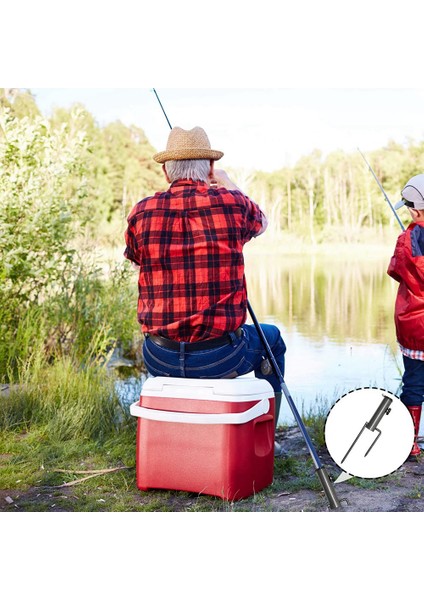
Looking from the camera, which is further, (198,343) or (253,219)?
(253,219)

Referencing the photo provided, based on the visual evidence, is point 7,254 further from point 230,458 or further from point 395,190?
point 395,190

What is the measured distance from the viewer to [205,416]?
284 centimetres

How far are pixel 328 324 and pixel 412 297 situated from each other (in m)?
4.64

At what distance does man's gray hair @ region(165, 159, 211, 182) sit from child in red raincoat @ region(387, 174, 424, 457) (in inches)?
34.1

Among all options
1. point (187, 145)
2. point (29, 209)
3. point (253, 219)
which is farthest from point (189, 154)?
point (29, 209)

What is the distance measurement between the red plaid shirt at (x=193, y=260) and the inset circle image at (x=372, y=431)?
0.61 m

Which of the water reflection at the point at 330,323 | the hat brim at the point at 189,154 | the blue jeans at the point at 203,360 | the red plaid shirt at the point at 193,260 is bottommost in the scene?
the water reflection at the point at 330,323

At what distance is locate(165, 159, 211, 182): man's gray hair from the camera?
303 centimetres

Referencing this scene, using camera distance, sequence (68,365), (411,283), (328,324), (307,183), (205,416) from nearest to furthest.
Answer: (205,416), (411,283), (68,365), (328,324), (307,183)

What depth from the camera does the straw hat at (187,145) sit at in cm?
301

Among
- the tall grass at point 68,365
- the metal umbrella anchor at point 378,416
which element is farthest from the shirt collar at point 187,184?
the tall grass at point 68,365

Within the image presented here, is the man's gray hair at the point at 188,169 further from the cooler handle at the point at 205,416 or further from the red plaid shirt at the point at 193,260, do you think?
the cooler handle at the point at 205,416

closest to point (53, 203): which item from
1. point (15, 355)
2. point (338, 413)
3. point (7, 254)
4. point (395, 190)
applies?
point (7, 254)

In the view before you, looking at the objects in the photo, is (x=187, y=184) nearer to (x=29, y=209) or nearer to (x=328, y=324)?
(x=29, y=209)
